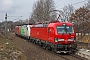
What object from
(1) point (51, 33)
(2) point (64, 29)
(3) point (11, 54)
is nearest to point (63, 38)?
(2) point (64, 29)

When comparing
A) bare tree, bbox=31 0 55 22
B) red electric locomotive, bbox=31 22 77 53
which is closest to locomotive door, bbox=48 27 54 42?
red electric locomotive, bbox=31 22 77 53

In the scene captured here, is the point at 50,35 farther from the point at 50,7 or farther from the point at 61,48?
the point at 50,7

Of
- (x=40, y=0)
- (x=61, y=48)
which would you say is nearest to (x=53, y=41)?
(x=61, y=48)

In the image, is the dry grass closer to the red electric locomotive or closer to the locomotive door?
the locomotive door

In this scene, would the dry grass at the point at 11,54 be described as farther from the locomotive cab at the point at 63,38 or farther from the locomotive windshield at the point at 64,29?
the locomotive windshield at the point at 64,29

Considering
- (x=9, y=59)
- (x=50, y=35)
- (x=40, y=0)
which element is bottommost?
(x=9, y=59)

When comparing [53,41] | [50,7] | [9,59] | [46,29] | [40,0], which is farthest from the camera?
[40,0]

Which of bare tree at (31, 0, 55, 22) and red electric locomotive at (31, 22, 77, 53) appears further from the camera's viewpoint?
bare tree at (31, 0, 55, 22)

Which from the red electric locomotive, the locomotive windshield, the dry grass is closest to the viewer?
the dry grass

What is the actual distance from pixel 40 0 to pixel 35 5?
3596 millimetres

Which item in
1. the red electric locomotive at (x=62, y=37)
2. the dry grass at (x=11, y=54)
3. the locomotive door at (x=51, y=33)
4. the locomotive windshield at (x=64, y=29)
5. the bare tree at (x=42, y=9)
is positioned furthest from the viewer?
the bare tree at (x=42, y=9)

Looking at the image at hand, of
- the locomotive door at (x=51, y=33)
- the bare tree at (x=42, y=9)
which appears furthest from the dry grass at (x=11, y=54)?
the bare tree at (x=42, y=9)

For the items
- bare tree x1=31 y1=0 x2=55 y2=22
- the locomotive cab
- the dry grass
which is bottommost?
the dry grass

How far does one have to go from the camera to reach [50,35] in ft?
63.9
